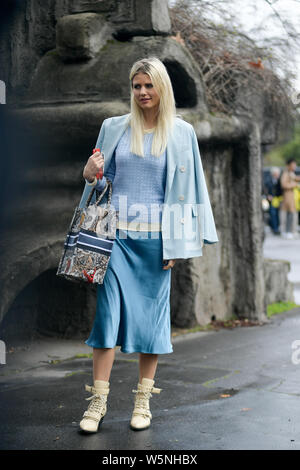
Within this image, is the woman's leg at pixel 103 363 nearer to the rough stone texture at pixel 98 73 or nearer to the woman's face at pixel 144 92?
the woman's face at pixel 144 92

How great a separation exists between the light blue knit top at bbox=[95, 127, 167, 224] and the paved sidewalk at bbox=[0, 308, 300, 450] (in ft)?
3.68

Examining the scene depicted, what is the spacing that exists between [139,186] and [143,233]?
0.25m

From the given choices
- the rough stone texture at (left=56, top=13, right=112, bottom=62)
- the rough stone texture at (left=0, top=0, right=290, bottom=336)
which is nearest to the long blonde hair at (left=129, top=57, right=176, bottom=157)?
the rough stone texture at (left=0, top=0, right=290, bottom=336)

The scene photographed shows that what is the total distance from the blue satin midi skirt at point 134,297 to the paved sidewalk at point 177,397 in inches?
17.7

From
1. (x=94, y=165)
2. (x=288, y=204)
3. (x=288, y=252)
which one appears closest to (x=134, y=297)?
(x=94, y=165)

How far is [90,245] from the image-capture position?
3857 mm

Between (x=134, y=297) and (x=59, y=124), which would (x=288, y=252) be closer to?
(x=59, y=124)

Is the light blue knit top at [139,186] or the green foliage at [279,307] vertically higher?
the light blue knit top at [139,186]

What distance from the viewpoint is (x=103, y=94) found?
19.7ft

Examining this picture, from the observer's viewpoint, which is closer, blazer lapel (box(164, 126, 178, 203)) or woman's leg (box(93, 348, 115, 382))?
woman's leg (box(93, 348, 115, 382))

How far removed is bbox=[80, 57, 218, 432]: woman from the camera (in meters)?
3.93

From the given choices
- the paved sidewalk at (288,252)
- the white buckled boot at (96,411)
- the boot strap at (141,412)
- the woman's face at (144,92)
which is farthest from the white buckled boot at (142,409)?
the paved sidewalk at (288,252)

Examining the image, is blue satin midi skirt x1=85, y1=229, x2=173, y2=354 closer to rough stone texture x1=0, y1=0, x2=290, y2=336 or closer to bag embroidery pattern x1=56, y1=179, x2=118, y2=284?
bag embroidery pattern x1=56, y1=179, x2=118, y2=284

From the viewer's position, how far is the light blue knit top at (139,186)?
3993 millimetres
